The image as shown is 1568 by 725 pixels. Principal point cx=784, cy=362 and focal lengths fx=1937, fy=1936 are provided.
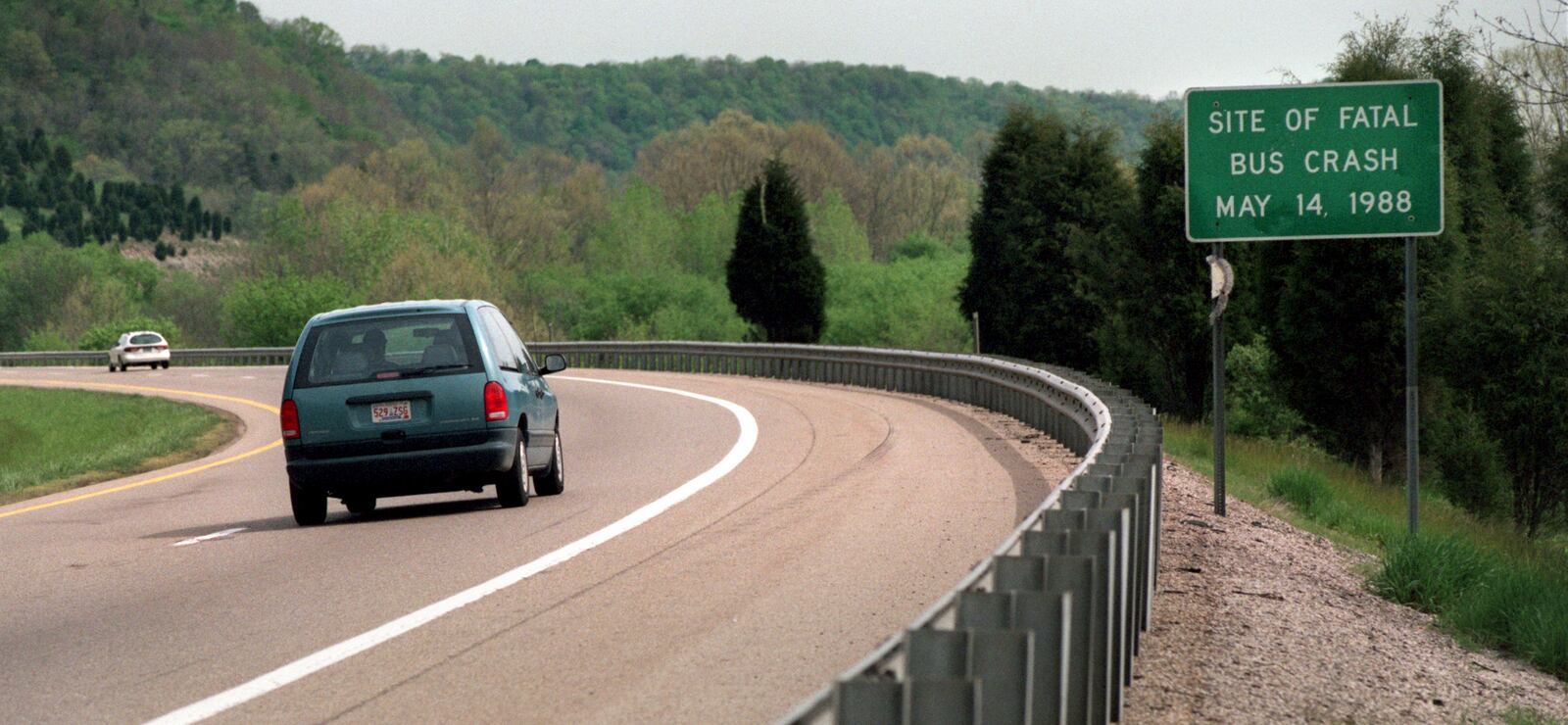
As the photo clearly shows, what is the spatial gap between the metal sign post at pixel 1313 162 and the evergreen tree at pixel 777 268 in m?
73.3

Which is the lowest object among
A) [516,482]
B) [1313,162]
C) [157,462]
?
[157,462]

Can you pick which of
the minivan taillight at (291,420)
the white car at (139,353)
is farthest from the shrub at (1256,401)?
the minivan taillight at (291,420)

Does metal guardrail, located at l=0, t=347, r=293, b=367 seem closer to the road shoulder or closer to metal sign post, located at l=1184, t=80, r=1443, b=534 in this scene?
the road shoulder

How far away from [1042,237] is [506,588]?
6747 centimetres

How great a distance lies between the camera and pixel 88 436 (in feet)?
143

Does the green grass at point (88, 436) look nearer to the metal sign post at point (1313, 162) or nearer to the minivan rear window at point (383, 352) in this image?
the minivan rear window at point (383, 352)

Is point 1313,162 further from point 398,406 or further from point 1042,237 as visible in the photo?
point 1042,237

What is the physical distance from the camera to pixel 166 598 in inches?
410

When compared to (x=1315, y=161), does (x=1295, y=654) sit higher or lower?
lower

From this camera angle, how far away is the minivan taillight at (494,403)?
14086 millimetres

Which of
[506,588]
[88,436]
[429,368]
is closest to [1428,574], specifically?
[506,588]

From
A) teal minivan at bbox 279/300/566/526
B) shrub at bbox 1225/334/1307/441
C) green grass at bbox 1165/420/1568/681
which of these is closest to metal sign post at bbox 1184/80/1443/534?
green grass at bbox 1165/420/1568/681

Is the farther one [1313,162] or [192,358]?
[192,358]

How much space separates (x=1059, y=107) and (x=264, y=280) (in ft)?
133
